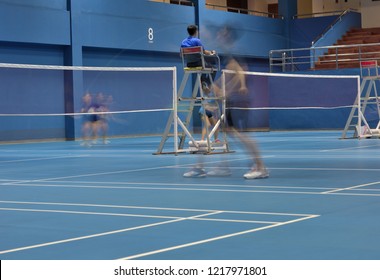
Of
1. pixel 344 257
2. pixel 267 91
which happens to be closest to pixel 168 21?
pixel 267 91

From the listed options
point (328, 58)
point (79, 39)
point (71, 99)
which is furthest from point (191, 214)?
point (328, 58)

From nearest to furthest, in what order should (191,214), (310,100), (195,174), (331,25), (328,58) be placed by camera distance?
(191,214) < (195,174) < (310,100) < (328,58) < (331,25)

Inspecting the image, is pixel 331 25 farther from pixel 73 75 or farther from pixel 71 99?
pixel 71 99

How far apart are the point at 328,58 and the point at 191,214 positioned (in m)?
28.2

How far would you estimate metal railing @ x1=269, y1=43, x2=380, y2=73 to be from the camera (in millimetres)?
32438

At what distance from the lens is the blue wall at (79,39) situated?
2555 cm

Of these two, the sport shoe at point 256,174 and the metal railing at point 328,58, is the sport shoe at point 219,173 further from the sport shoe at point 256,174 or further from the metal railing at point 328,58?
the metal railing at point 328,58

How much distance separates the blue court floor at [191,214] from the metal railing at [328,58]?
21.0 meters

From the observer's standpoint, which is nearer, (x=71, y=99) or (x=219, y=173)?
(x=219, y=173)

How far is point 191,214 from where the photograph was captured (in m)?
6.78

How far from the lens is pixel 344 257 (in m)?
4.65

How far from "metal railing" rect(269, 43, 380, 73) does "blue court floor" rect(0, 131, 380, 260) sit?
→ 21.0 m

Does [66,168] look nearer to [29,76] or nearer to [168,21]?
[29,76]

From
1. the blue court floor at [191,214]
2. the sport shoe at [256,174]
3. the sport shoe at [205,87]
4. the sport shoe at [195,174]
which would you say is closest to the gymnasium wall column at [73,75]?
the sport shoe at [205,87]
